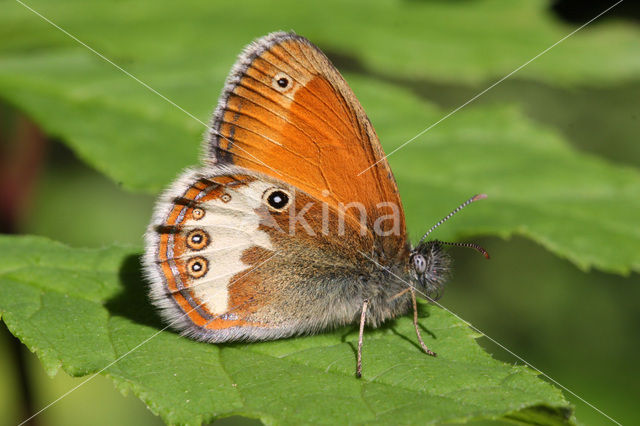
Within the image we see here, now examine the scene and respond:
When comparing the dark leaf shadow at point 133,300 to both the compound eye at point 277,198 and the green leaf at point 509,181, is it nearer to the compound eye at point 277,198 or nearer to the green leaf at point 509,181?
the compound eye at point 277,198

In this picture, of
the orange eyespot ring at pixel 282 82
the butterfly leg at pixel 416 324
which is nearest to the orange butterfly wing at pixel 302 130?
the orange eyespot ring at pixel 282 82

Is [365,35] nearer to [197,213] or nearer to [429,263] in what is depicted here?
[429,263]

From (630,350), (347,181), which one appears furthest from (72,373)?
(630,350)

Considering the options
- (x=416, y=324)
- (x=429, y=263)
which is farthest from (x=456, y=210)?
(x=416, y=324)

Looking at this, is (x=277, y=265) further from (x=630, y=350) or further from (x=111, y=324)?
(x=630, y=350)

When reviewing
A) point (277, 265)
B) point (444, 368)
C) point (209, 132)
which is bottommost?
point (277, 265)

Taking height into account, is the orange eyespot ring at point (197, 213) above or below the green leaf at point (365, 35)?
below
